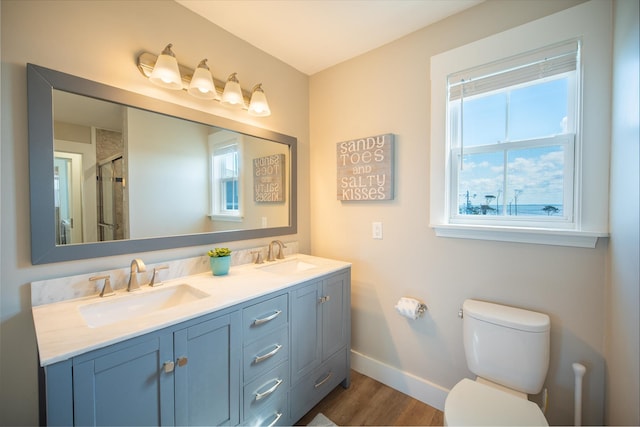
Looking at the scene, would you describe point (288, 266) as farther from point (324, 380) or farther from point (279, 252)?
point (324, 380)

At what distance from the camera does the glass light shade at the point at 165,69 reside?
132cm

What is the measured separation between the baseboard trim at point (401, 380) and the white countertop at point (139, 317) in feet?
3.11

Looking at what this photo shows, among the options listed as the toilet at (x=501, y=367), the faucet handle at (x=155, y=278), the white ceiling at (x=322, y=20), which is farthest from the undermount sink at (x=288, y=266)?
the white ceiling at (x=322, y=20)

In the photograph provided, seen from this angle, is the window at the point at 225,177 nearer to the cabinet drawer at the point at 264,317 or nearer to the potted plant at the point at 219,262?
the potted plant at the point at 219,262

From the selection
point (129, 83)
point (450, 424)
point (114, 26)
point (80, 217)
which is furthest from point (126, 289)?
point (450, 424)

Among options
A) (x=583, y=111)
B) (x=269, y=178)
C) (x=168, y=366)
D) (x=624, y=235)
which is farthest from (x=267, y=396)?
(x=583, y=111)

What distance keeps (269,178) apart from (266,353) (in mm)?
1252

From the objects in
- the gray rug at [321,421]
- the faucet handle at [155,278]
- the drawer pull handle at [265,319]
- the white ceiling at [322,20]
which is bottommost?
the gray rug at [321,421]

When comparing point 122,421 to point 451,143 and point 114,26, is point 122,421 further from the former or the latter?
point 451,143

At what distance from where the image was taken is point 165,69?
1327 millimetres

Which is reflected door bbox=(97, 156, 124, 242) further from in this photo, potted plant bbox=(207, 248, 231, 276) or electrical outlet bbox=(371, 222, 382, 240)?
electrical outlet bbox=(371, 222, 382, 240)

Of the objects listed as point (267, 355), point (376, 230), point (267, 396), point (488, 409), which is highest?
point (376, 230)

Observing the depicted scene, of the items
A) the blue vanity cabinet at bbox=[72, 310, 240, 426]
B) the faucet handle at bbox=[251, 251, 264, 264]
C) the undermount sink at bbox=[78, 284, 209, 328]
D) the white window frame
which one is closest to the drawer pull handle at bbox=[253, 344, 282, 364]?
the blue vanity cabinet at bbox=[72, 310, 240, 426]

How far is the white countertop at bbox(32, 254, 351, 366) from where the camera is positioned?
0.82 m
